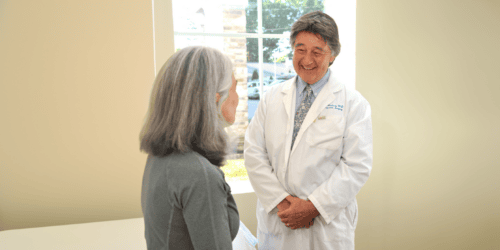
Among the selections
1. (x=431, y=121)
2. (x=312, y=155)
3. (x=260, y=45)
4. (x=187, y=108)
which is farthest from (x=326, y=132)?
(x=431, y=121)

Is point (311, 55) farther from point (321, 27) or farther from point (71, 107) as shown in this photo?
point (71, 107)

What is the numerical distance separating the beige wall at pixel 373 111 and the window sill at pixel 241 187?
0.32 ft

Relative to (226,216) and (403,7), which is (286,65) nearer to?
(403,7)

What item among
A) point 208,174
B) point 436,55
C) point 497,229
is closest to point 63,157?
point 208,174

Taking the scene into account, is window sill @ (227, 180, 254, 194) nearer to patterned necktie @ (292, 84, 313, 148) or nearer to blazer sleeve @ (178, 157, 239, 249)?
patterned necktie @ (292, 84, 313, 148)

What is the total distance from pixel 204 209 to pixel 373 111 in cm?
197

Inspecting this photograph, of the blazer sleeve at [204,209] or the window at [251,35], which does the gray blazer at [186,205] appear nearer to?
the blazer sleeve at [204,209]

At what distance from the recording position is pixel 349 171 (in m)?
1.55

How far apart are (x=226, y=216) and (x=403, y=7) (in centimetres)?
227

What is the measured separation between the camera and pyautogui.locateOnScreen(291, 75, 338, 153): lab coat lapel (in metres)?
1.63

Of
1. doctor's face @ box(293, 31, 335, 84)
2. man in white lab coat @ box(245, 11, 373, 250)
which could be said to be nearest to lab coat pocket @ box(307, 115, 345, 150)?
man in white lab coat @ box(245, 11, 373, 250)

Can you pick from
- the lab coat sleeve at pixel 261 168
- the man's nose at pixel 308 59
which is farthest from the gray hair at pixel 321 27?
the lab coat sleeve at pixel 261 168

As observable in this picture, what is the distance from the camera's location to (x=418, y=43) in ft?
8.02

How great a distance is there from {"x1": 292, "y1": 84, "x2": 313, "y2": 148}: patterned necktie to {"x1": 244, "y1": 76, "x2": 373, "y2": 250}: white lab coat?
1.1 inches
